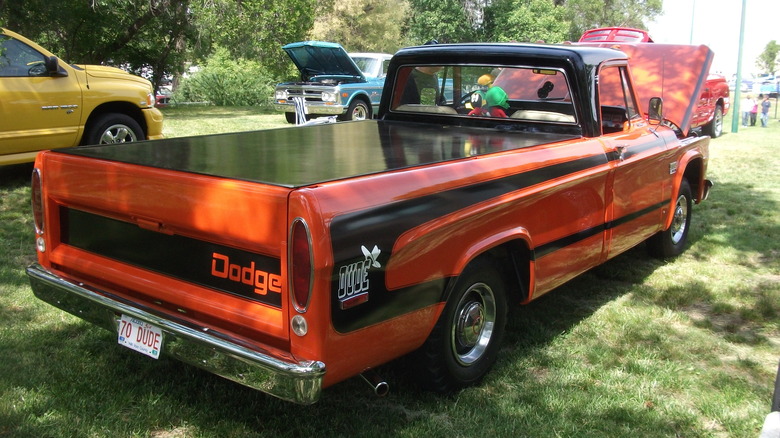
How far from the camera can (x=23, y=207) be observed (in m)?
6.78

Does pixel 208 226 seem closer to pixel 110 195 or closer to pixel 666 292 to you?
pixel 110 195

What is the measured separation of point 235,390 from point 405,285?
1.20 meters

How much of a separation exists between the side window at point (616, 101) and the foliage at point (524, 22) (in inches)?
Answer: 1074

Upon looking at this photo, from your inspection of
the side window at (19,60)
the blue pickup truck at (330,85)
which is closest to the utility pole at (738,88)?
the blue pickup truck at (330,85)

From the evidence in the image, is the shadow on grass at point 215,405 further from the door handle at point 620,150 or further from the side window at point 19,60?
the side window at point 19,60

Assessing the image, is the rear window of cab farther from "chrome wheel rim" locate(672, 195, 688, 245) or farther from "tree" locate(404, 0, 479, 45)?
"tree" locate(404, 0, 479, 45)

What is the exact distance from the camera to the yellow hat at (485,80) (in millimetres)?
4891

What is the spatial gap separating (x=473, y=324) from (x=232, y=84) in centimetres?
2641

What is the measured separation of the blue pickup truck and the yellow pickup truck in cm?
677

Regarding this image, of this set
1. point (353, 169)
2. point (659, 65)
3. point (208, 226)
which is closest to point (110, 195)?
point (208, 226)

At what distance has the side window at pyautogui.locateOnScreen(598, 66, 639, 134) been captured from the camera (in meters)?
4.80

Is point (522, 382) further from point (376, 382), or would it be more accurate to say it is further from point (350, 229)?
point (350, 229)

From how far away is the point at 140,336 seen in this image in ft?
9.57

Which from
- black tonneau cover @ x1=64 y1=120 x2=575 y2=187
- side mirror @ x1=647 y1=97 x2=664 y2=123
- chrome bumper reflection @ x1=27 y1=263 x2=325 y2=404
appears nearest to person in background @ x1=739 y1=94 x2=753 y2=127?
side mirror @ x1=647 y1=97 x2=664 y2=123
